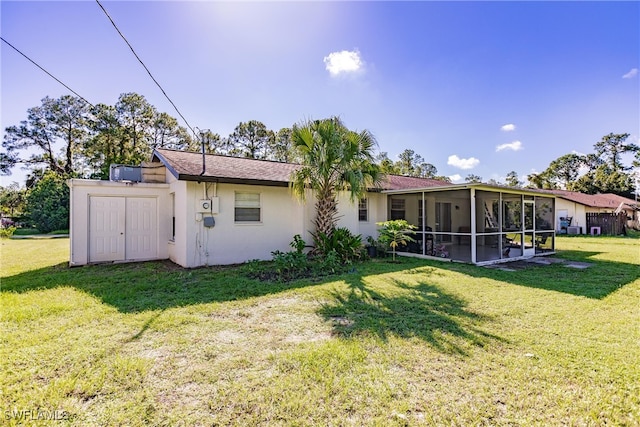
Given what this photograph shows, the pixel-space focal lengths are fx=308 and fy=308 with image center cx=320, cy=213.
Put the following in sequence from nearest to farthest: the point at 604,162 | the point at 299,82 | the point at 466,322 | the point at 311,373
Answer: the point at 311,373, the point at 466,322, the point at 299,82, the point at 604,162

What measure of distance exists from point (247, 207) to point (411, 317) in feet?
21.4

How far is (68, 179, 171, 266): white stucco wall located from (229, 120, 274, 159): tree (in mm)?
24910

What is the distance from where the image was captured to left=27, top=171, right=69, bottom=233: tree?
24.5 metres

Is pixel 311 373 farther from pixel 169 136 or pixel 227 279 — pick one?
pixel 169 136

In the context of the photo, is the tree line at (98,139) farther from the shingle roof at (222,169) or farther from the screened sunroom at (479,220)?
the shingle roof at (222,169)

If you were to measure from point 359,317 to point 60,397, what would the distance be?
3.50 metres

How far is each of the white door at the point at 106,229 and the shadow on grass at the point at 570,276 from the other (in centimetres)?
989

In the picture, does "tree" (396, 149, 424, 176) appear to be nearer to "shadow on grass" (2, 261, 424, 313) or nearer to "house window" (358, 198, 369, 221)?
"house window" (358, 198, 369, 221)

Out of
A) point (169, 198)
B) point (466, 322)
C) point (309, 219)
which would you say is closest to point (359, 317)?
point (466, 322)

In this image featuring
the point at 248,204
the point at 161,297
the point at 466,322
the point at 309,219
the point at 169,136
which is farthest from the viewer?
the point at 169,136

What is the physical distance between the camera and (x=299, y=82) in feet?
39.3

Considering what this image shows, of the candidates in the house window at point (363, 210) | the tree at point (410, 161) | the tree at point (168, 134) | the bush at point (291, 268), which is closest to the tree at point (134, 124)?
the tree at point (168, 134)

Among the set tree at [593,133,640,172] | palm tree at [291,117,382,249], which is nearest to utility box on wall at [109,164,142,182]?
palm tree at [291,117,382,249]

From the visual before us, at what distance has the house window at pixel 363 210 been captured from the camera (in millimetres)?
12383
